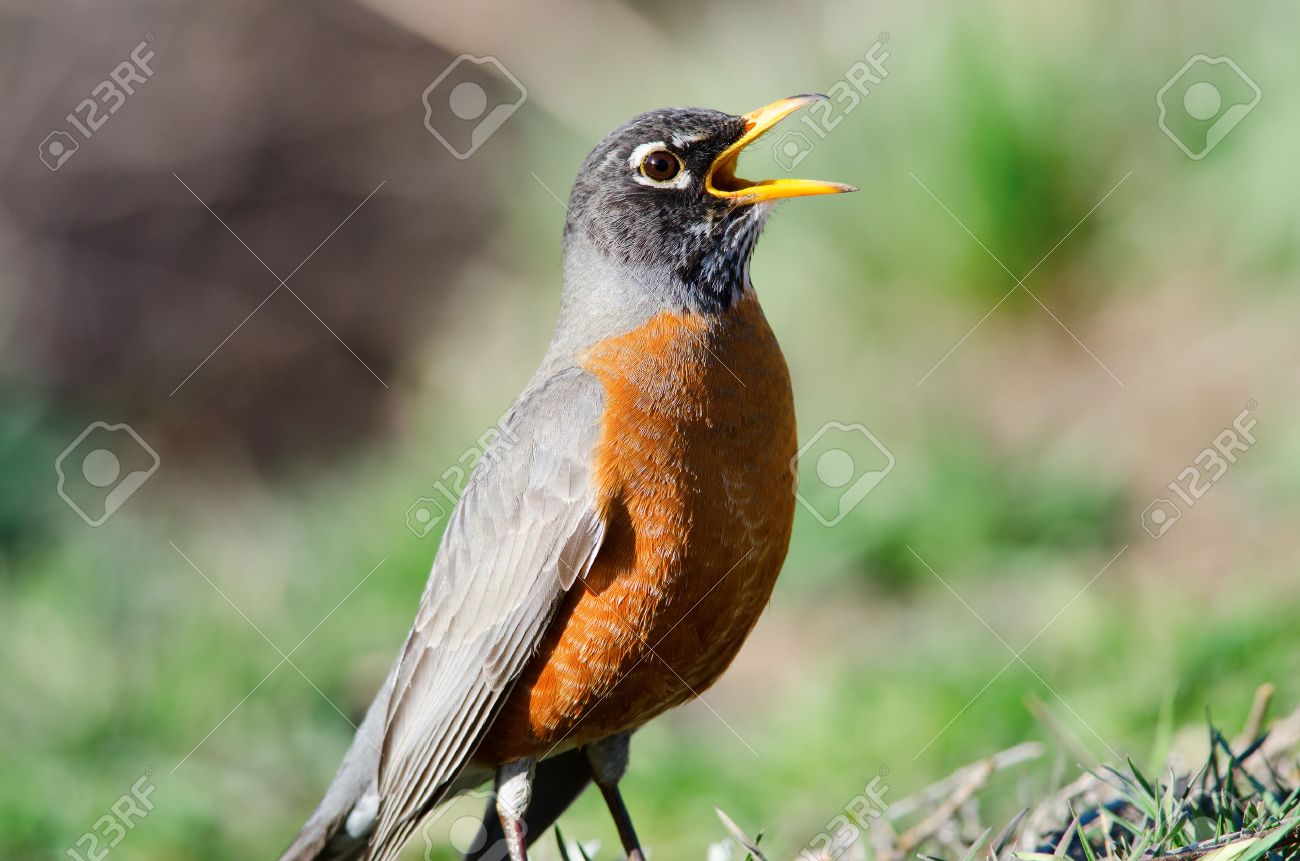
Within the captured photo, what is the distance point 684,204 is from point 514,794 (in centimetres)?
173

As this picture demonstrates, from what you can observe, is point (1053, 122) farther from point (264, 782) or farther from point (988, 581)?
point (264, 782)

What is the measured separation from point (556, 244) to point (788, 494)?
5691 millimetres

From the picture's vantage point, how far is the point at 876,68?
7766mm

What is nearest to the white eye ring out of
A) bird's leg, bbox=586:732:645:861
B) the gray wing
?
the gray wing

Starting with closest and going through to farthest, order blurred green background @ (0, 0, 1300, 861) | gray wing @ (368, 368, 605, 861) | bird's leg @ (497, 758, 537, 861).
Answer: gray wing @ (368, 368, 605, 861), bird's leg @ (497, 758, 537, 861), blurred green background @ (0, 0, 1300, 861)

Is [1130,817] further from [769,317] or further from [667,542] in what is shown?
[769,317]

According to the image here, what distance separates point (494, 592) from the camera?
3674mm

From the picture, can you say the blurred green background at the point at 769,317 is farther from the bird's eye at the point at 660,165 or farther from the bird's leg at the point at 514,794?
the bird's eye at the point at 660,165

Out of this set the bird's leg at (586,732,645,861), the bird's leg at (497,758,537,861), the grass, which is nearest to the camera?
the grass

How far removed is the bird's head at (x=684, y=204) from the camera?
12.6 ft

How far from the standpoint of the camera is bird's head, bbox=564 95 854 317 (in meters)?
3.85

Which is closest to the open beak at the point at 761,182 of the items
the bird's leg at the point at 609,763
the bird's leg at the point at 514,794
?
the bird's leg at the point at 609,763

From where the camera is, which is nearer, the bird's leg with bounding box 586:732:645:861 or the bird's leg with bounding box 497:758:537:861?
the bird's leg with bounding box 497:758:537:861

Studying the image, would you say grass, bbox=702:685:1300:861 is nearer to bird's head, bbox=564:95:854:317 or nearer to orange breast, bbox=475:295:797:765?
orange breast, bbox=475:295:797:765
